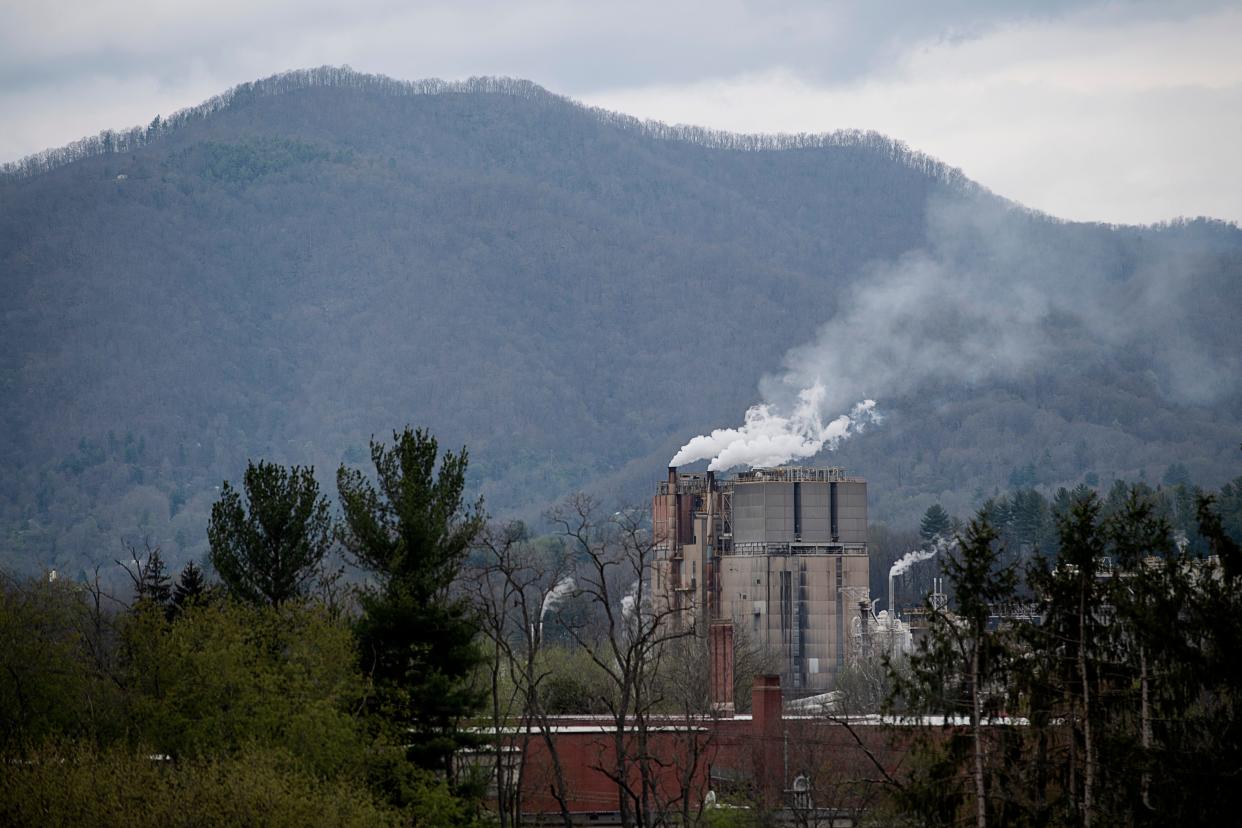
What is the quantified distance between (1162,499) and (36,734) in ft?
381

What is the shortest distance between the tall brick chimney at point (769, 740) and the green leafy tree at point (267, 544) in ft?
41.8

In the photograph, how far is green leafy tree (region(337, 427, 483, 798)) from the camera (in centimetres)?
4547

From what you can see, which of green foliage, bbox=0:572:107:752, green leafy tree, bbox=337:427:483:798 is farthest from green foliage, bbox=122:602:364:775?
green foliage, bbox=0:572:107:752

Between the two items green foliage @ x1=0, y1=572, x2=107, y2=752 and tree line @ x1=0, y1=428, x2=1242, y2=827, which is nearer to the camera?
tree line @ x1=0, y1=428, x2=1242, y2=827

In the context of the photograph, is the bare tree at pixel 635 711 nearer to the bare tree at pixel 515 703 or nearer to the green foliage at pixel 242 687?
the bare tree at pixel 515 703

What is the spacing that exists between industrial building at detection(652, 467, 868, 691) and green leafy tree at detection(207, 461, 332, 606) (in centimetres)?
4303

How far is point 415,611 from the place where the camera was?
46.2 meters

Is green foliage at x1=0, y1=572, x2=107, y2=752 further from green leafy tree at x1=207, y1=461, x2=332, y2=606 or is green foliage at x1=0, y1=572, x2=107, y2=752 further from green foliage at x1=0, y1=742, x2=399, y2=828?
green leafy tree at x1=207, y1=461, x2=332, y2=606

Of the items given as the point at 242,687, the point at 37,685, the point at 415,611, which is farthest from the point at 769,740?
the point at 37,685

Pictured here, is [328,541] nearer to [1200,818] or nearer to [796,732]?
[796,732]

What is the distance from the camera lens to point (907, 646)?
98.1m

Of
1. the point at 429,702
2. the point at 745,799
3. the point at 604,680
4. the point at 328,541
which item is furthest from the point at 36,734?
the point at 604,680

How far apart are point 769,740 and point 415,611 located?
11.3 m

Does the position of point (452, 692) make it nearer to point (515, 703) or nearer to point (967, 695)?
point (967, 695)
